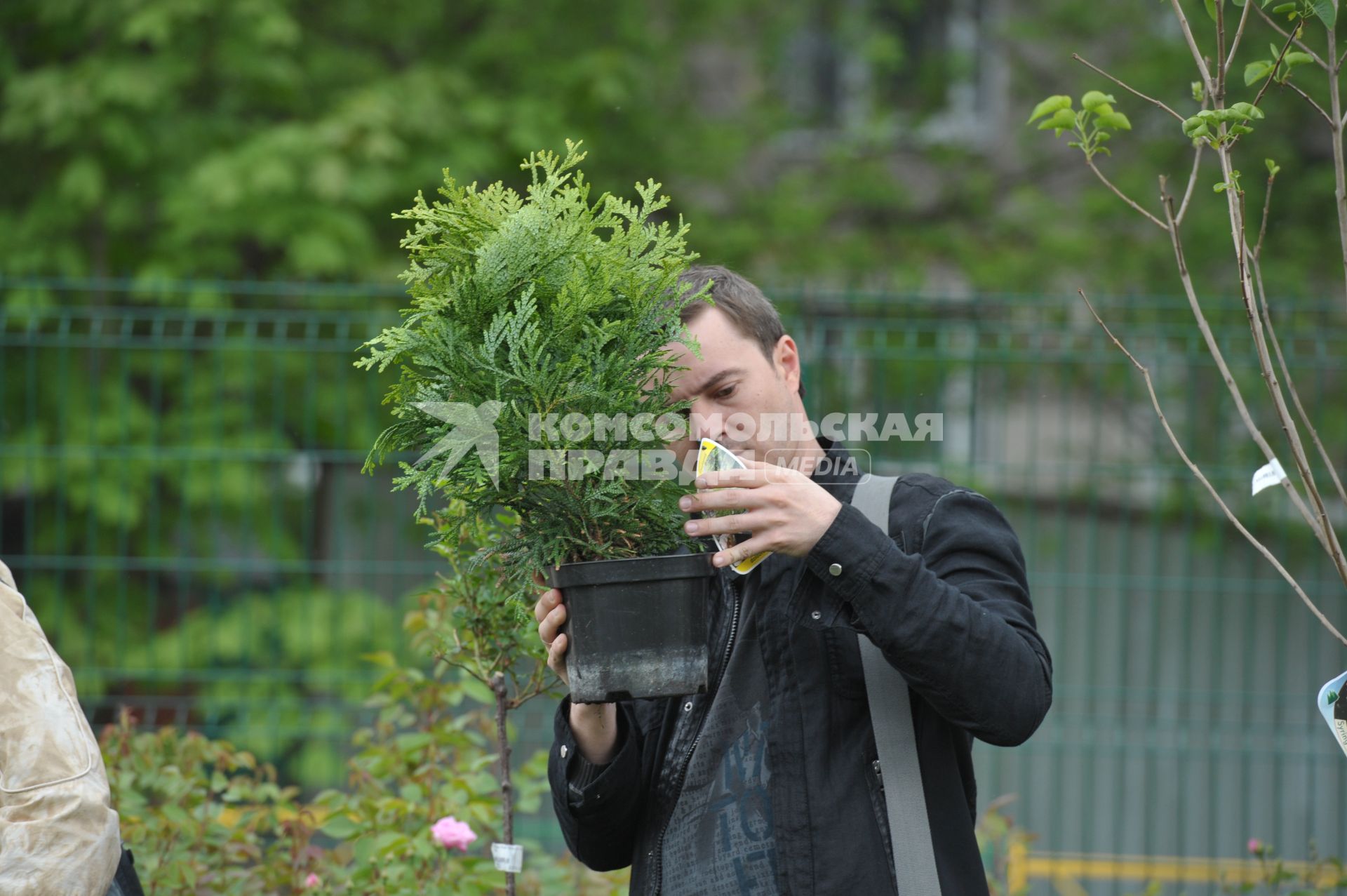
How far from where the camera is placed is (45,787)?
1.85m

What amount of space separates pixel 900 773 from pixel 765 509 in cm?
45

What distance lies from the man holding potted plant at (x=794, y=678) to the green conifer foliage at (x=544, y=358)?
0.32ft

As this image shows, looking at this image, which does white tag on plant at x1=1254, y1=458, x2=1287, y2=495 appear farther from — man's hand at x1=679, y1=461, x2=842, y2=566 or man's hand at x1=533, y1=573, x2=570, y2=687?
man's hand at x1=533, y1=573, x2=570, y2=687

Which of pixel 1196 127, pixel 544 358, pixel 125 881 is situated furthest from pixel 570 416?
pixel 125 881

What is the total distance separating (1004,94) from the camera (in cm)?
1012

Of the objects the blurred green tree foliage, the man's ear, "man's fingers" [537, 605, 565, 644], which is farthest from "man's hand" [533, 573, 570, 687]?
the blurred green tree foliage

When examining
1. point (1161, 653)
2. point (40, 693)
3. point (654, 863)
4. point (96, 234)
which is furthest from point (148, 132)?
point (1161, 653)

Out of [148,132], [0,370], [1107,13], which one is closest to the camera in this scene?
[0,370]

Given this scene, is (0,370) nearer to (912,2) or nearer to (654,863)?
(654,863)

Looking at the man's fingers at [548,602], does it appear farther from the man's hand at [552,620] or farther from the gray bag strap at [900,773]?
the gray bag strap at [900,773]

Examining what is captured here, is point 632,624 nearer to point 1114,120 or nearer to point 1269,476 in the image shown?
point 1269,476

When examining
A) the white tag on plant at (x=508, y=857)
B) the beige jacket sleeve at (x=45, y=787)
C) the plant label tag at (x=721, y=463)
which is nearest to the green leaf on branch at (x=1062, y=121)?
the plant label tag at (x=721, y=463)

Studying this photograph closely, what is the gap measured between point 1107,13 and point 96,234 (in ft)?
23.4

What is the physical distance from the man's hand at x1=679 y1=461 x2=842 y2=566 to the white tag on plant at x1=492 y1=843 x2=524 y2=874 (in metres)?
1.02
